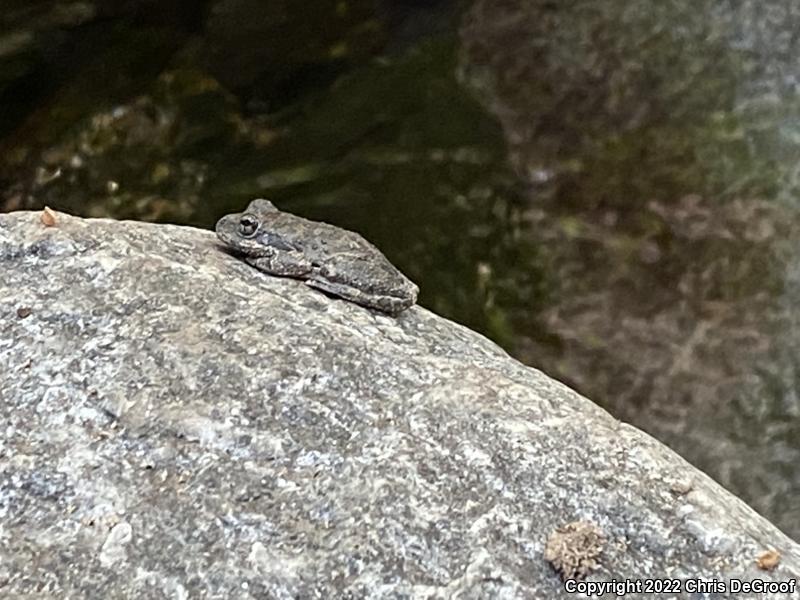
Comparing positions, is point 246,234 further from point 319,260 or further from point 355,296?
point 355,296

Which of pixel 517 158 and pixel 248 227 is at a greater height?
pixel 248 227

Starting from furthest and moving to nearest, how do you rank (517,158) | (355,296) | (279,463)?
1. (517,158)
2. (355,296)
3. (279,463)

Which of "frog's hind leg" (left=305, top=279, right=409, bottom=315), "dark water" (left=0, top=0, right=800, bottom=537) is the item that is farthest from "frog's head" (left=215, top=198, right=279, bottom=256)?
"dark water" (left=0, top=0, right=800, bottom=537)

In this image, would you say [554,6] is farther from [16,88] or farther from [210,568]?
[210,568]

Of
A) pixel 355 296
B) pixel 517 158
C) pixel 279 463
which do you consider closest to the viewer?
pixel 279 463

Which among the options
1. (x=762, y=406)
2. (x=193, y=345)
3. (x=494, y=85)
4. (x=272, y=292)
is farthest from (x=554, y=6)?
(x=193, y=345)

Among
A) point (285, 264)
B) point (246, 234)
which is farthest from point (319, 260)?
point (246, 234)

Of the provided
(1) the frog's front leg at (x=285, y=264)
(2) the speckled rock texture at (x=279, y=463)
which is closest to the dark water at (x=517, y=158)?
(1) the frog's front leg at (x=285, y=264)

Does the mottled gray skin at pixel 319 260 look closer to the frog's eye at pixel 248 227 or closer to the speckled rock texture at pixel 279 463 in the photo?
the frog's eye at pixel 248 227
